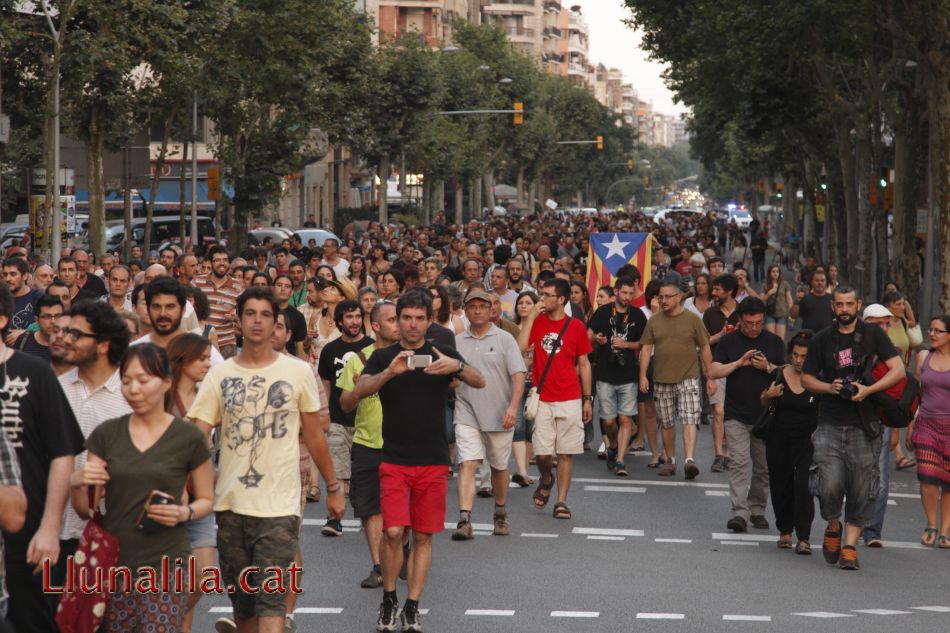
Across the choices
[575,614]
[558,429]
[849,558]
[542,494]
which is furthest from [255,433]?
[542,494]

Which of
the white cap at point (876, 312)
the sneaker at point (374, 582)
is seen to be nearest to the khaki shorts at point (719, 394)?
the white cap at point (876, 312)

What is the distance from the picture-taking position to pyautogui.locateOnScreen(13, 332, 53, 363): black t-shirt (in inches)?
428

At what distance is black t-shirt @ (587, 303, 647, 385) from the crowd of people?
0.09 ft

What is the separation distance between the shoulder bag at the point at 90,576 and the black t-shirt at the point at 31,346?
16.0ft

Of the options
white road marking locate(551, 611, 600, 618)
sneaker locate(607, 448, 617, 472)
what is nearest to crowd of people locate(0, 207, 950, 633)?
sneaker locate(607, 448, 617, 472)

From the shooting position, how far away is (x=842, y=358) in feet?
35.3

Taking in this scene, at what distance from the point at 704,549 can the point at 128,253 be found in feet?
84.9

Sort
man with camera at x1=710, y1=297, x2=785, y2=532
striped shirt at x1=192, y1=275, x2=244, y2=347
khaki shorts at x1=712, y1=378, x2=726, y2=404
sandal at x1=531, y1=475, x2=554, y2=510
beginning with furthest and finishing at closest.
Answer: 1. khaki shorts at x1=712, y1=378, x2=726, y2=404
2. striped shirt at x1=192, y1=275, x2=244, y2=347
3. sandal at x1=531, y1=475, x2=554, y2=510
4. man with camera at x1=710, y1=297, x2=785, y2=532

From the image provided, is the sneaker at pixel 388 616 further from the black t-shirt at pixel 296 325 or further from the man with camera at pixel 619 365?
the man with camera at pixel 619 365

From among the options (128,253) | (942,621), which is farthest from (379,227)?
(942,621)

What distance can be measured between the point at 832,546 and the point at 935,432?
138cm

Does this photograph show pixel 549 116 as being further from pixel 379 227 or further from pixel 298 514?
pixel 298 514

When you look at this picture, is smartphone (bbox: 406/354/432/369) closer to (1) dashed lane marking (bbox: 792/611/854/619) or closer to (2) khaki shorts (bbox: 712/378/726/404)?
(1) dashed lane marking (bbox: 792/611/854/619)

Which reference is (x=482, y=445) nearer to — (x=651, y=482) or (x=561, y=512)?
(x=561, y=512)
